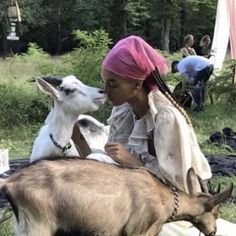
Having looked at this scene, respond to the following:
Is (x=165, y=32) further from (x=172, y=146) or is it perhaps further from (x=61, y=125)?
(x=172, y=146)

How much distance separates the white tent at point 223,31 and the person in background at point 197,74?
4.39 ft

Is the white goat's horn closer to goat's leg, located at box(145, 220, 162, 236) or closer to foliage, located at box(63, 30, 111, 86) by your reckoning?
goat's leg, located at box(145, 220, 162, 236)

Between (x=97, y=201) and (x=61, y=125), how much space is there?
2.80 m

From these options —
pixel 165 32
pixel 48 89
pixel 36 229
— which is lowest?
pixel 165 32

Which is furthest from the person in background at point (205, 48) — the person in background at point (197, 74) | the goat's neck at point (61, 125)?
the goat's neck at point (61, 125)

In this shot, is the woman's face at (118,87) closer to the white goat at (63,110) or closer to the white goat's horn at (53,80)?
the white goat at (63,110)

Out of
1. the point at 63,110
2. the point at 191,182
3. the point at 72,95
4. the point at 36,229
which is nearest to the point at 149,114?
the point at 191,182

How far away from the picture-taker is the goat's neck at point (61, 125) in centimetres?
541

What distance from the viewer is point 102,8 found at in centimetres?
4256

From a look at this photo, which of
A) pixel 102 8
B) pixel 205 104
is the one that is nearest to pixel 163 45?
pixel 102 8

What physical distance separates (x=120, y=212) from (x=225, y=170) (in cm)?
447

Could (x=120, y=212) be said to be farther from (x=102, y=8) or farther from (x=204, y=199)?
(x=102, y=8)

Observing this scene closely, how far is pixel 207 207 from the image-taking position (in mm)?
2996

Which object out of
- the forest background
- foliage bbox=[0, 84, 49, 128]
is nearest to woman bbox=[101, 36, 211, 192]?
foliage bbox=[0, 84, 49, 128]
